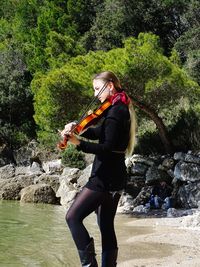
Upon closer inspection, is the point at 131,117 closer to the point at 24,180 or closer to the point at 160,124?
the point at 160,124

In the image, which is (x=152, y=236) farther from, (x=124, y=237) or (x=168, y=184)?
(x=168, y=184)

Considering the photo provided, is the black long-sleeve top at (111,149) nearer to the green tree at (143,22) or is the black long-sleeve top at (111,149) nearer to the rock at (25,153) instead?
the rock at (25,153)

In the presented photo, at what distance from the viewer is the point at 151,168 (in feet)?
50.3

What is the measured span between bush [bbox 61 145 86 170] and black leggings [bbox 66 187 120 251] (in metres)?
16.8

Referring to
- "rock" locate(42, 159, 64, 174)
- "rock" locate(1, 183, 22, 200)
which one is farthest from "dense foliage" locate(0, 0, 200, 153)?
"rock" locate(1, 183, 22, 200)

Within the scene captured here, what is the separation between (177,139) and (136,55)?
15.0 feet

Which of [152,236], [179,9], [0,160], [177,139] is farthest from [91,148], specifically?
[179,9]

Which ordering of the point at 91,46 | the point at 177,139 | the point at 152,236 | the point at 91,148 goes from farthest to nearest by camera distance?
the point at 91,46 → the point at 177,139 → the point at 152,236 → the point at 91,148

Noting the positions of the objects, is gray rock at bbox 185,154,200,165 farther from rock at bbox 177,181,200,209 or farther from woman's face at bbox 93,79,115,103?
woman's face at bbox 93,79,115,103

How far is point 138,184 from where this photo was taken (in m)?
15.3

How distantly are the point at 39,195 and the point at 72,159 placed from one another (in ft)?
19.3

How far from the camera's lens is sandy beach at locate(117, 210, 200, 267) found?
559cm

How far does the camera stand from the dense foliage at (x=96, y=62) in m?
14.7

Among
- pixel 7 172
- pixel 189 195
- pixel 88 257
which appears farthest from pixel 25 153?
pixel 88 257
